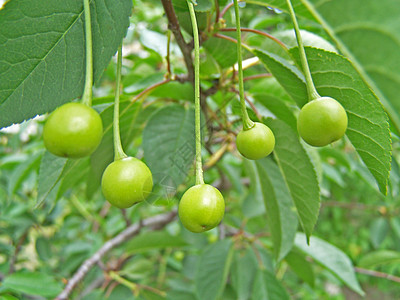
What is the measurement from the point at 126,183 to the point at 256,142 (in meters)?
0.23

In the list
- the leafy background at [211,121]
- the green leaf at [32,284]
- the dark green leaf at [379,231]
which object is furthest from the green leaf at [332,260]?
the dark green leaf at [379,231]

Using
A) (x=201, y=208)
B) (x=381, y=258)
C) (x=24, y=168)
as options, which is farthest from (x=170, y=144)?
(x=381, y=258)

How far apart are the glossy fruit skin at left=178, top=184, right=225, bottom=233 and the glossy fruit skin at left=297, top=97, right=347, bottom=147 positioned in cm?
17

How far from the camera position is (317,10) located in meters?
0.40

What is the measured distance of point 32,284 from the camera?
1.14 metres

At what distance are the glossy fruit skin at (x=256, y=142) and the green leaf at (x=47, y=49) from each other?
0.87 ft

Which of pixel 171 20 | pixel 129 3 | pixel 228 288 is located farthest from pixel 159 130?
pixel 228 288

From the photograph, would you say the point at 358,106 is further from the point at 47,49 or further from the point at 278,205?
the point at 47,49

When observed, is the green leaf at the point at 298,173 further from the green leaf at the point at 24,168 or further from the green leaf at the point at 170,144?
the green leaf at the point at 24,168

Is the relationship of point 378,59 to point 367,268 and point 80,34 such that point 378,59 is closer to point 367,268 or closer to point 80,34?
point 80,34

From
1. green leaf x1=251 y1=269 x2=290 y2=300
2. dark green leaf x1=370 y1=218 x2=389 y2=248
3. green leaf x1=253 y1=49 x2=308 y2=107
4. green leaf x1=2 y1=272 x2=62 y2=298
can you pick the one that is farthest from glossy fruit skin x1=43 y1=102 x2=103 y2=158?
dark green leaf x1=370 y1=218 x2=389 y2=248

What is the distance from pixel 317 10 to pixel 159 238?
1267 millimetres

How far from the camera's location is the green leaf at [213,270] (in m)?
1.28

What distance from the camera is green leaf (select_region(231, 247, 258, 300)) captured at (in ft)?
4.54
